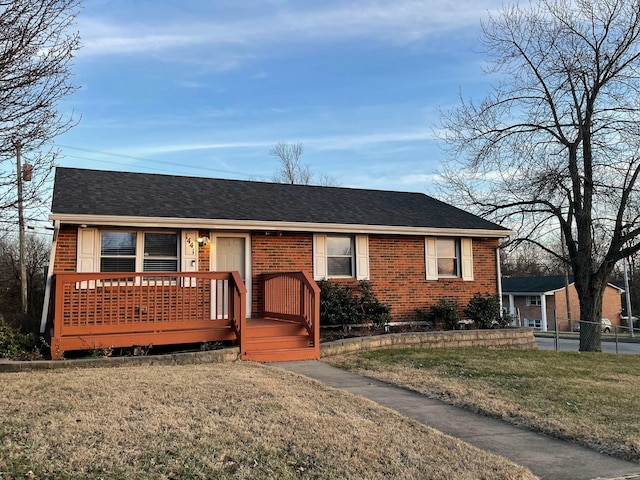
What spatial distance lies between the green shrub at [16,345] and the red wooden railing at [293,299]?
4471mm

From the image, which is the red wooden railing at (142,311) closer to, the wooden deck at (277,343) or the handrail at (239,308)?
the handrail at (239,308)

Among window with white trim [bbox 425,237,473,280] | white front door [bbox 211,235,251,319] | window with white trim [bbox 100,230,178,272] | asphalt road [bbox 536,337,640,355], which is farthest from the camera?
asphalt road [bbox 536,337,640,355]

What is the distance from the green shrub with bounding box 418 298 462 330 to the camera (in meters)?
13.3

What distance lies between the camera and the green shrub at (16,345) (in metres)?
8.29

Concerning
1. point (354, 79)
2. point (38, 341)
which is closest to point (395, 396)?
point (38, 341)

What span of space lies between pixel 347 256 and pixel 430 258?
2350 millimetres

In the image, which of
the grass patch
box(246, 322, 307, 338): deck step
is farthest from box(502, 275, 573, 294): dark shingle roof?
box(246, 322, 307, 338): deck step

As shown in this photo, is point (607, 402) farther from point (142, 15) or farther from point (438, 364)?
point (142, 15)

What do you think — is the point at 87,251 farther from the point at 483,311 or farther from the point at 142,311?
the point at 483,311

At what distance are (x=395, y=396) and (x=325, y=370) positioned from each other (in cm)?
198

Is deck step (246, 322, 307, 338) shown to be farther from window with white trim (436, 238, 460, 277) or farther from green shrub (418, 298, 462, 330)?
window with white trim (436, 238, 460, 277)

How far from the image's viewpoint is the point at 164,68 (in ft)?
47.8

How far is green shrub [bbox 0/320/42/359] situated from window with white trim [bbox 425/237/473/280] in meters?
9.44

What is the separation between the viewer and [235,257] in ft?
39.4
